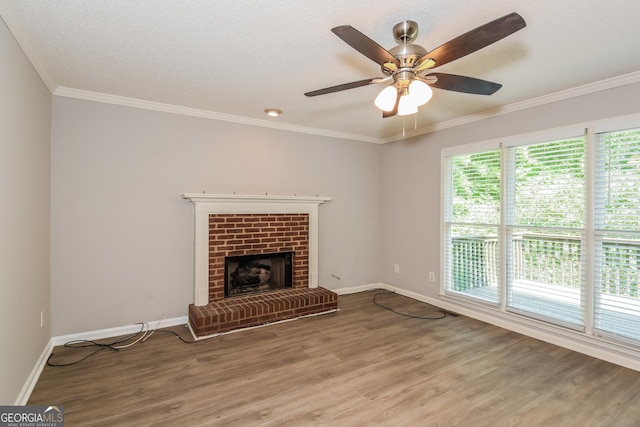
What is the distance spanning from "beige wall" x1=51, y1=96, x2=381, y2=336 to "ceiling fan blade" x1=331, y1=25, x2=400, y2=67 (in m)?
2.48

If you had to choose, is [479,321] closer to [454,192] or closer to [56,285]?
[454,192]

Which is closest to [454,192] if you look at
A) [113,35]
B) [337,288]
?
[337,288]

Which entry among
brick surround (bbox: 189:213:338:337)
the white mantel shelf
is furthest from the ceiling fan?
brick surround (bbox: 189:213:338:337)

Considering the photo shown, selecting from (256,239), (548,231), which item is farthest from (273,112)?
(548,231)

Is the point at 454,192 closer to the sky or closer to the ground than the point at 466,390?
closer to the sky

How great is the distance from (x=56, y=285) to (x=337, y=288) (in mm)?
3205

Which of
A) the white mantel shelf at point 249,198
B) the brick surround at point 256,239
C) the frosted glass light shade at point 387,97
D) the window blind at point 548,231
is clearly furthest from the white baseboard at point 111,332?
the window blind at point 548,231

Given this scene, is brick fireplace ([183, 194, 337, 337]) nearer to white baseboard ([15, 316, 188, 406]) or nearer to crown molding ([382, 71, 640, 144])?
white baseboard ([15, 316, 188, 406])

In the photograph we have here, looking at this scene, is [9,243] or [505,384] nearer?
[9,243]

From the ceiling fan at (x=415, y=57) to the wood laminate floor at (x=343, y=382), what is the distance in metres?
1.94

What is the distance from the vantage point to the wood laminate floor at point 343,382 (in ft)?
6.37

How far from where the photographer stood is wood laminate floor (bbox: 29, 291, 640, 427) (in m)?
1.94

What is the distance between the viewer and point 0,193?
5.50ft

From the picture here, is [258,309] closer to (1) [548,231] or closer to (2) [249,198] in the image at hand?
(2) [249,198]
